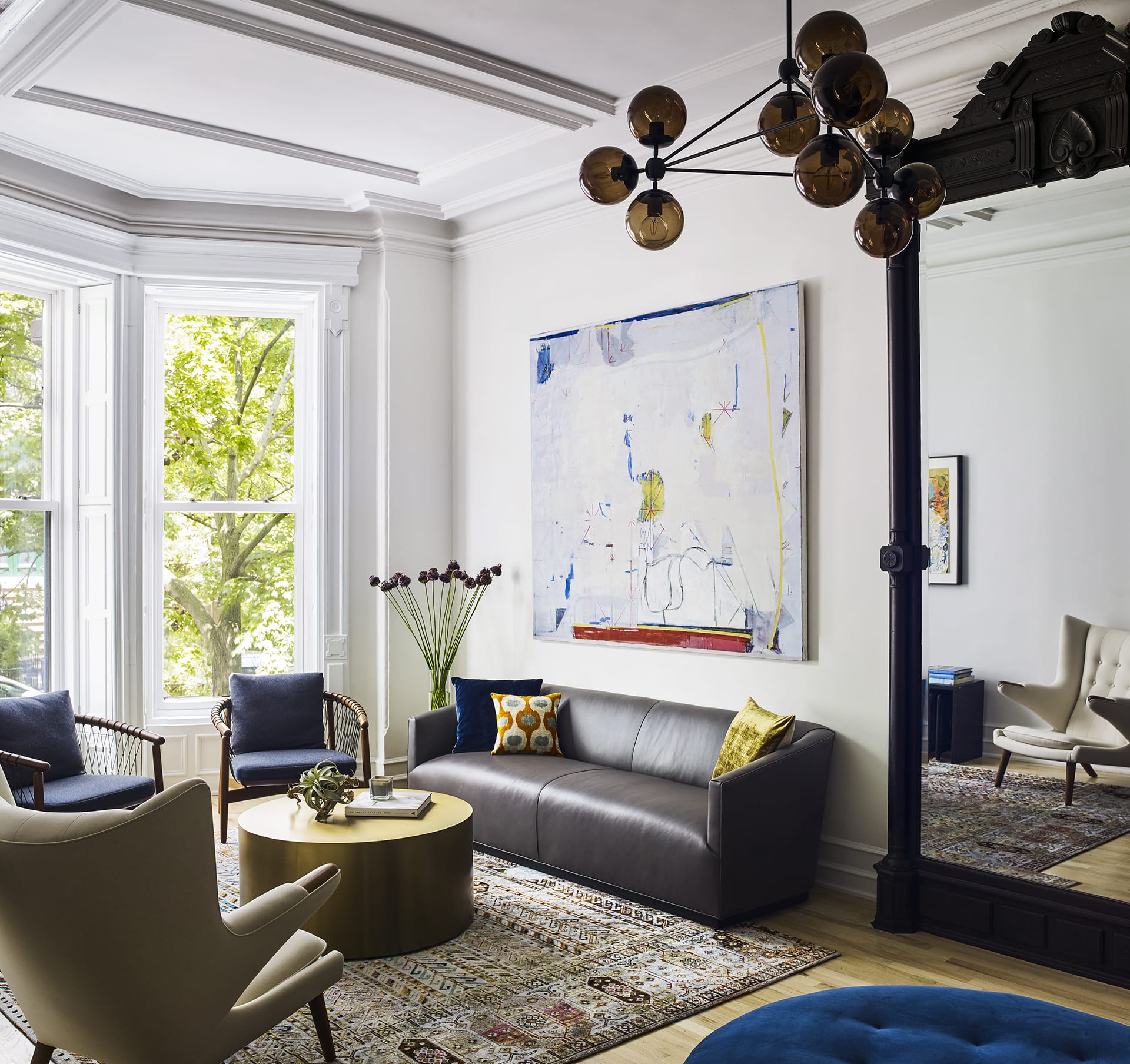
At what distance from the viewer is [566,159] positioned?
5.16 m

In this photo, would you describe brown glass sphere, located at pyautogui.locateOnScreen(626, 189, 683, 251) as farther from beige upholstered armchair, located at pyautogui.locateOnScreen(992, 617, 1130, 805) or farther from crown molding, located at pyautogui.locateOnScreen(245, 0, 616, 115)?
beige upholstered armchair, located at pyautogui.locateOnScreen(992, 617, 1130, 805)

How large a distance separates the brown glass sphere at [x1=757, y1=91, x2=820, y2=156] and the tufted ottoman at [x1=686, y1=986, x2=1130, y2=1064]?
1930 mm

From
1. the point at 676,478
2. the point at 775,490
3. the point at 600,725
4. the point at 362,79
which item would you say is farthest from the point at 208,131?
the point at 600,725

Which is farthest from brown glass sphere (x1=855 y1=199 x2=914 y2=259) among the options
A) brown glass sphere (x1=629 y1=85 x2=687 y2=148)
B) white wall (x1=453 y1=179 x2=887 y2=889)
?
white wall (x1=453 y1=179 x2=887 y2=889)

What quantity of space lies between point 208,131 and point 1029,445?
11.8 feet

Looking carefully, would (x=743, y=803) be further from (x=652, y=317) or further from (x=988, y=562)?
(x=652, y=317)

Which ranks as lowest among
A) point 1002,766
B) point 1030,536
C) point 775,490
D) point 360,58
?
point 1002,766

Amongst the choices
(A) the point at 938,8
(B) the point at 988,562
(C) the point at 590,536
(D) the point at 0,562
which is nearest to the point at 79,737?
(D) the point at 0,562

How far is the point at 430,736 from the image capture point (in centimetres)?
Result: 529

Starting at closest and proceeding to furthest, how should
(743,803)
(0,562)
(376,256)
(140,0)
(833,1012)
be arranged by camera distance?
(833,1012) < (140,0) < (743,803) < (0,562) < (376,256)

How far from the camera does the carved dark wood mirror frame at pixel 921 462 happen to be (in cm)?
337

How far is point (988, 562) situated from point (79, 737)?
4.37 m

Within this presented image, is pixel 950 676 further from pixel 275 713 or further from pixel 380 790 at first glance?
pixel 275 713

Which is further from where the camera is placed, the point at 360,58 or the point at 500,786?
the point at 500,786
